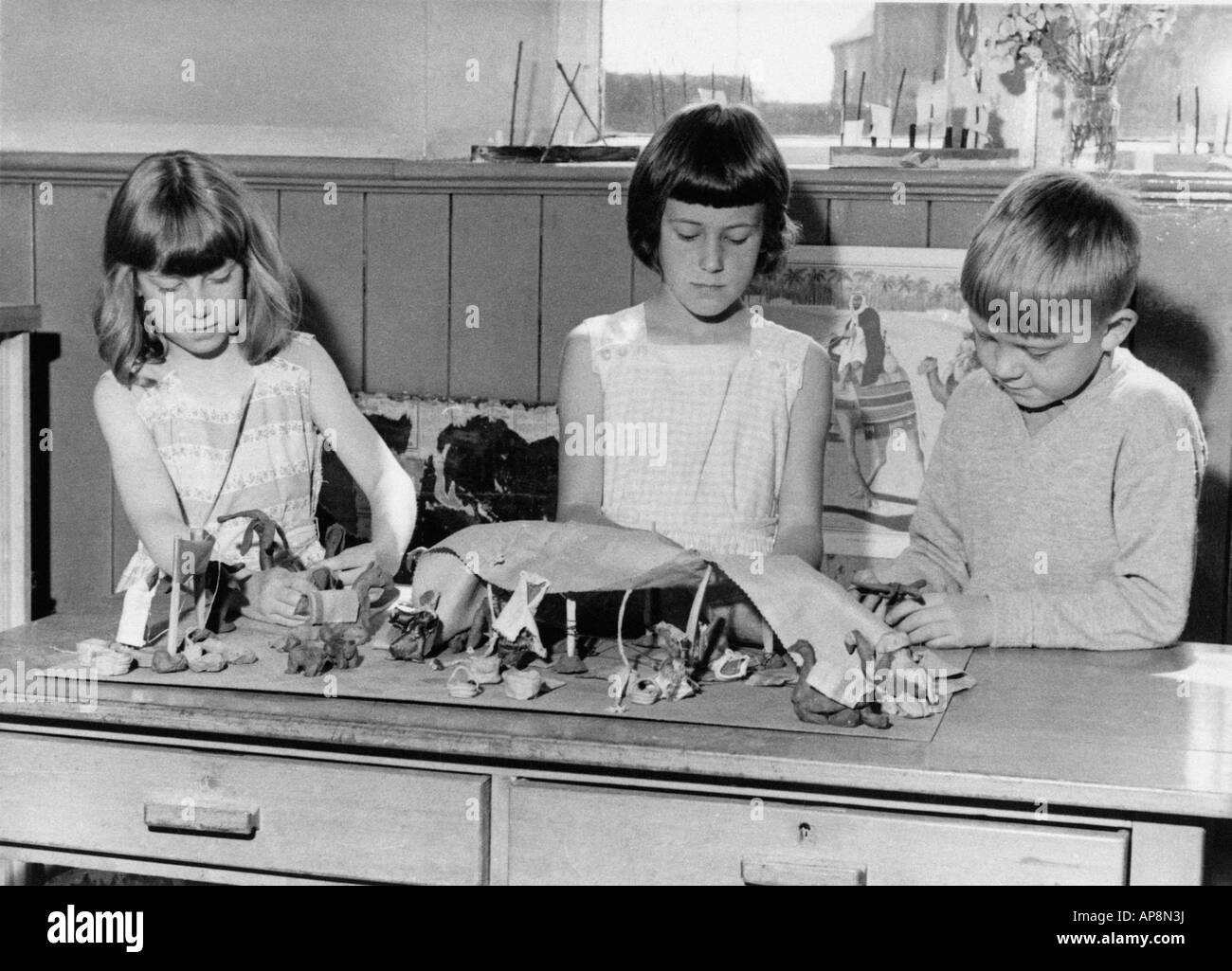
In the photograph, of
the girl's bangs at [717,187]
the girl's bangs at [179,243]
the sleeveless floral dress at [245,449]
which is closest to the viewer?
the girl's bangs at [717,187]

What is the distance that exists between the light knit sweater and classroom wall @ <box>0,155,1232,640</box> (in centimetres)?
81

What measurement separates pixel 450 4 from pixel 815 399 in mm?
1300

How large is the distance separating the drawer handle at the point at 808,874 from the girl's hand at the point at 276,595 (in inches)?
24.6

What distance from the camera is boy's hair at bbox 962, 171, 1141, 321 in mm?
1693

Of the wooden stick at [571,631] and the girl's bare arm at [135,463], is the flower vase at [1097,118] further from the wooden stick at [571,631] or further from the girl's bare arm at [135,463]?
the girl's bare arm at [135,463]

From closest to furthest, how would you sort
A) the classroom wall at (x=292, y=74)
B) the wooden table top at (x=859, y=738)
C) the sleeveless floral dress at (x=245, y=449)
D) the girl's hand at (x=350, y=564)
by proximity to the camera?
the wooden table top at (x=859, y=738), the girl's hand at (x=350, y=564), the sleeveless floral dress at (x=245, y=449), the classroom wall at (x=292, y=74)

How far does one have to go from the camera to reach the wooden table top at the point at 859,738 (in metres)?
1.21

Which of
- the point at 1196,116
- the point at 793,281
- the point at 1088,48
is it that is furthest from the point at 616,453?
the point at 1196,116

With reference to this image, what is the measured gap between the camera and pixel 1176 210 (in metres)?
2.50

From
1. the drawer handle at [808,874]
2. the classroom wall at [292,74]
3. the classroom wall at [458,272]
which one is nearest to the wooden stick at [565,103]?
the classroom wall at [292,74]

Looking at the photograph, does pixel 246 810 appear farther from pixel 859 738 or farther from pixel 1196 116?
pixel 1196 116

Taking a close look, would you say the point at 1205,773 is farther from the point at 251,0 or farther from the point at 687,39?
the point at 251,0

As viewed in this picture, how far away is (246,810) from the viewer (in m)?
1.38

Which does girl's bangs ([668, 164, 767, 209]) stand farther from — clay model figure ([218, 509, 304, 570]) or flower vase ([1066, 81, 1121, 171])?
flower vase ([1066, 81, 1121, 171])
